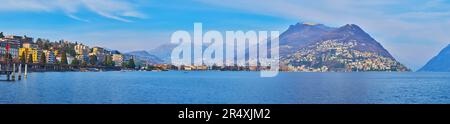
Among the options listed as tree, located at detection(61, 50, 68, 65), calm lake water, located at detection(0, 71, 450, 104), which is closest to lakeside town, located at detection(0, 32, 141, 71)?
tree, located at detection(61, 50, 68, 65)

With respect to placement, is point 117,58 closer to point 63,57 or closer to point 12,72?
point 63,57

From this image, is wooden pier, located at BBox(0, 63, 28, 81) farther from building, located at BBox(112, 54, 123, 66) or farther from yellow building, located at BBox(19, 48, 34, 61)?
building, located at BBox(112, 54, 123, 66)

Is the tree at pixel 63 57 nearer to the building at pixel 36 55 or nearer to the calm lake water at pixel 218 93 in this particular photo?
the building at pixel 36 55

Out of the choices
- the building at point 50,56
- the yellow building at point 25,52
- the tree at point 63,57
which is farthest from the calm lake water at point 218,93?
the tree at point 63,57

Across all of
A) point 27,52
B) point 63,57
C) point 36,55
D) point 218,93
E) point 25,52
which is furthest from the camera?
point 36,55

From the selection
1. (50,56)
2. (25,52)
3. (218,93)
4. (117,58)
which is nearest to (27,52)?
(25,52)

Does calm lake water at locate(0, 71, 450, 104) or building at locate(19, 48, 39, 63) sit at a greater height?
building at locate(19, 48, 39, 63)

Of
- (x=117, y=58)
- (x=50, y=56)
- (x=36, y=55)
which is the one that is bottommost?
(x=117, y=58)

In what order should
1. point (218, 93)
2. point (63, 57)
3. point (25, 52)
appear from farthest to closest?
point (63, 57)
point (25, 52)
point (218, 93)

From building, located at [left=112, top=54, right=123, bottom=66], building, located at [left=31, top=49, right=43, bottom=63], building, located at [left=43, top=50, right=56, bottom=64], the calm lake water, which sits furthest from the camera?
building, located at [left=43, top=50, right=56, bottom=64]
